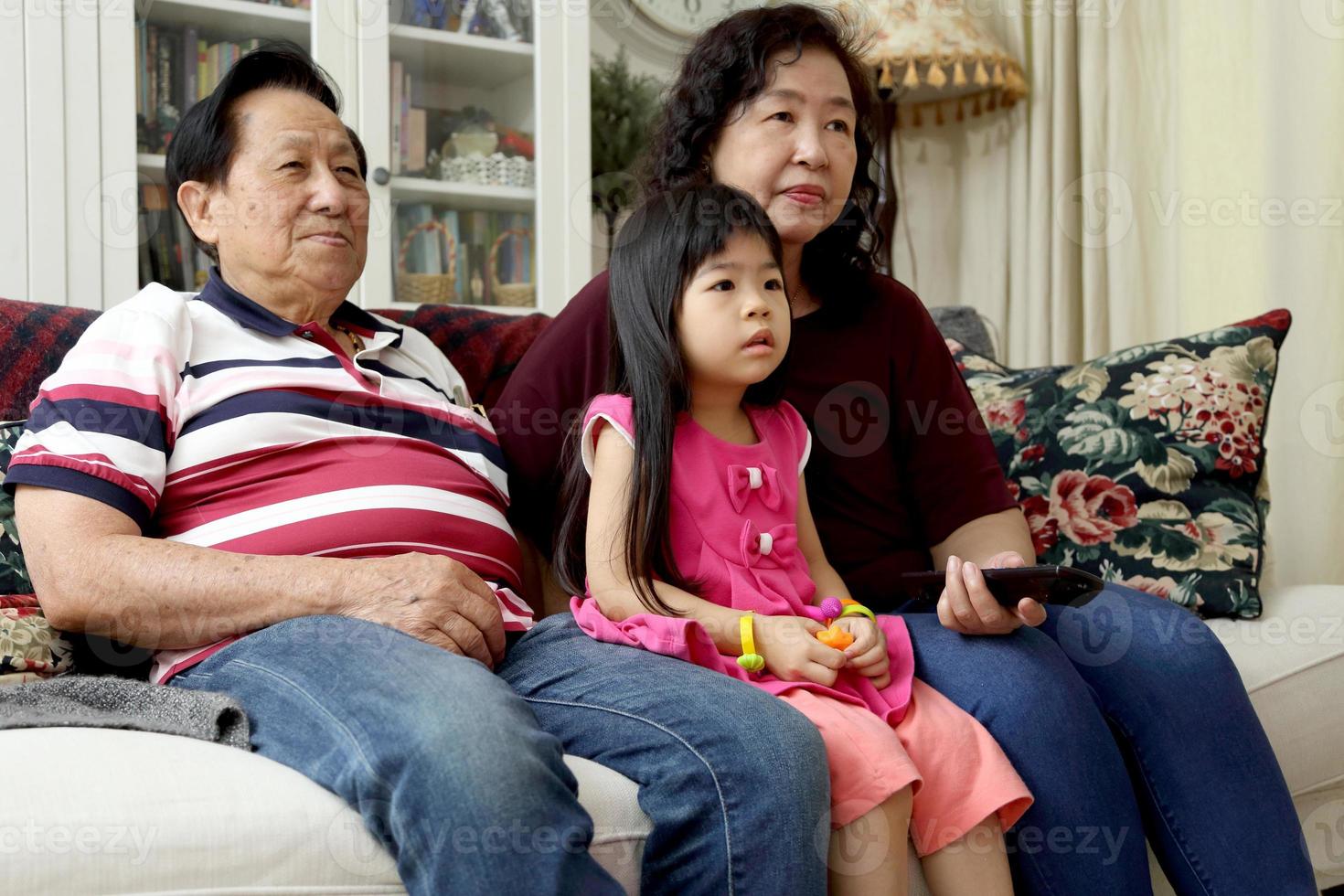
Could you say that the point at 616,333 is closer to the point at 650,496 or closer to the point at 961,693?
the point at 650,496

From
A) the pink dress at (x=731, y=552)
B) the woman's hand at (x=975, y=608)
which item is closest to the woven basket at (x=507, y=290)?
the pink dress at (x=731, y=552)

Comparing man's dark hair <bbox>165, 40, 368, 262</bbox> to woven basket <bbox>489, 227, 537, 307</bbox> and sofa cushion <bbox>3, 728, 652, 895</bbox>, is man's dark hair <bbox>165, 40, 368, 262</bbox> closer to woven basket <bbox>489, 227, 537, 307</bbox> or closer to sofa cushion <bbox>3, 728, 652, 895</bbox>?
sofa cushion <bbox>3, 728, 652, 895</bbox>

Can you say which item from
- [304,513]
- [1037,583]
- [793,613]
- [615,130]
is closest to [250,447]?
[304,513]

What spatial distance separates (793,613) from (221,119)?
35.5 inches

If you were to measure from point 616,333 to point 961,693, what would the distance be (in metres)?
0.56

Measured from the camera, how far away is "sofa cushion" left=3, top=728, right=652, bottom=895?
2.94ft

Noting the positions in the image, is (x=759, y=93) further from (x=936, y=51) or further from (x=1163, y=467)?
(x=936, y=51)

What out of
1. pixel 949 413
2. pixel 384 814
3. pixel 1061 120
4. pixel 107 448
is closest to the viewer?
pixel 384 814

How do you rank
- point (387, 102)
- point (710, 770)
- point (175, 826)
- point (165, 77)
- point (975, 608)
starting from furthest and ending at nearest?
1. point (387, 102)
2. point (165, 77)
3. point (975, 608)
4. point (710, 770)
5. point (175, 826)

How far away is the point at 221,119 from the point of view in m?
1.46

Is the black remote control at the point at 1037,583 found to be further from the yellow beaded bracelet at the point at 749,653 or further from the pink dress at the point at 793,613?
the yellow beaded bracelet at the point at 749,653

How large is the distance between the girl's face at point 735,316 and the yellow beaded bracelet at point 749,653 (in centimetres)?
27

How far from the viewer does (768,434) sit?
1.40 meters

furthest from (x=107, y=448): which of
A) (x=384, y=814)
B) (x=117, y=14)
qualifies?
(x=117, y=14)
